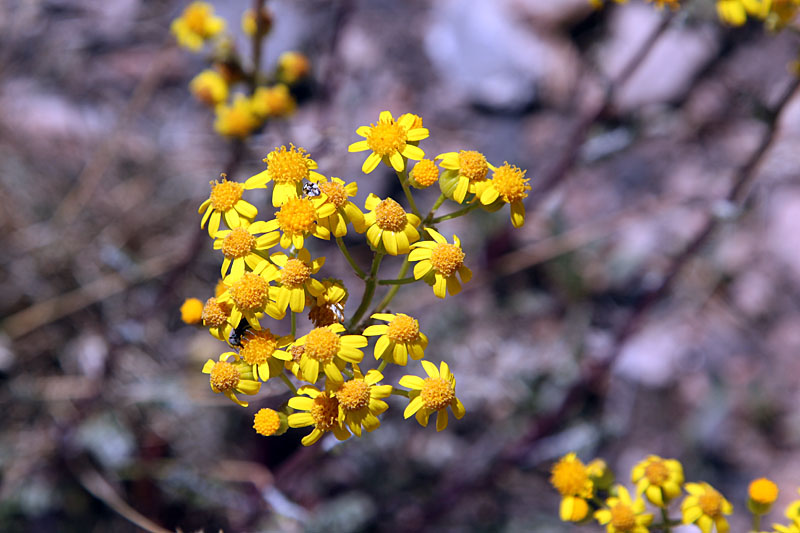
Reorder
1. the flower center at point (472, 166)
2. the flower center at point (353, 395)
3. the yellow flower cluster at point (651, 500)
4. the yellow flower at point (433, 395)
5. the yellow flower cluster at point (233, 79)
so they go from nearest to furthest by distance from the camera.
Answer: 1. the flower center at point (353, 395)
2. the yellow flower at point (433, 395)
3. the flower center at point (472, 166)
4. the yellow flower cluster at point (651, 500)
5. the yellow flower cluster at point (233, 79)

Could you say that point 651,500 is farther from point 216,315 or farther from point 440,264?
point 216,315

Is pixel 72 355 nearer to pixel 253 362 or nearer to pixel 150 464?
pixel 150 464

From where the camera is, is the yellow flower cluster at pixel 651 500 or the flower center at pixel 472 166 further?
the yellow flower cluster at pixel 651 500

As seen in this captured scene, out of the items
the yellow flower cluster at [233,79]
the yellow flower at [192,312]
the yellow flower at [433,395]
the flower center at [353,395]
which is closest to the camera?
the flower center at [353,395]

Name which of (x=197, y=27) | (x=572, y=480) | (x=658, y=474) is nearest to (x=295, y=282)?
(x=572, y=480)

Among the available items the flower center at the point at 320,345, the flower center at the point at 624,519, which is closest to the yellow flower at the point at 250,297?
the flower center at the point at 320,345

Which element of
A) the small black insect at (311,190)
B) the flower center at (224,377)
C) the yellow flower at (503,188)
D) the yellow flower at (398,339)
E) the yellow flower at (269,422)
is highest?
the yellow flower at (503,188)

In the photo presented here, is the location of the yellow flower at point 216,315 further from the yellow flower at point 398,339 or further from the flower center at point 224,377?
the yellow flower at point 398,339
